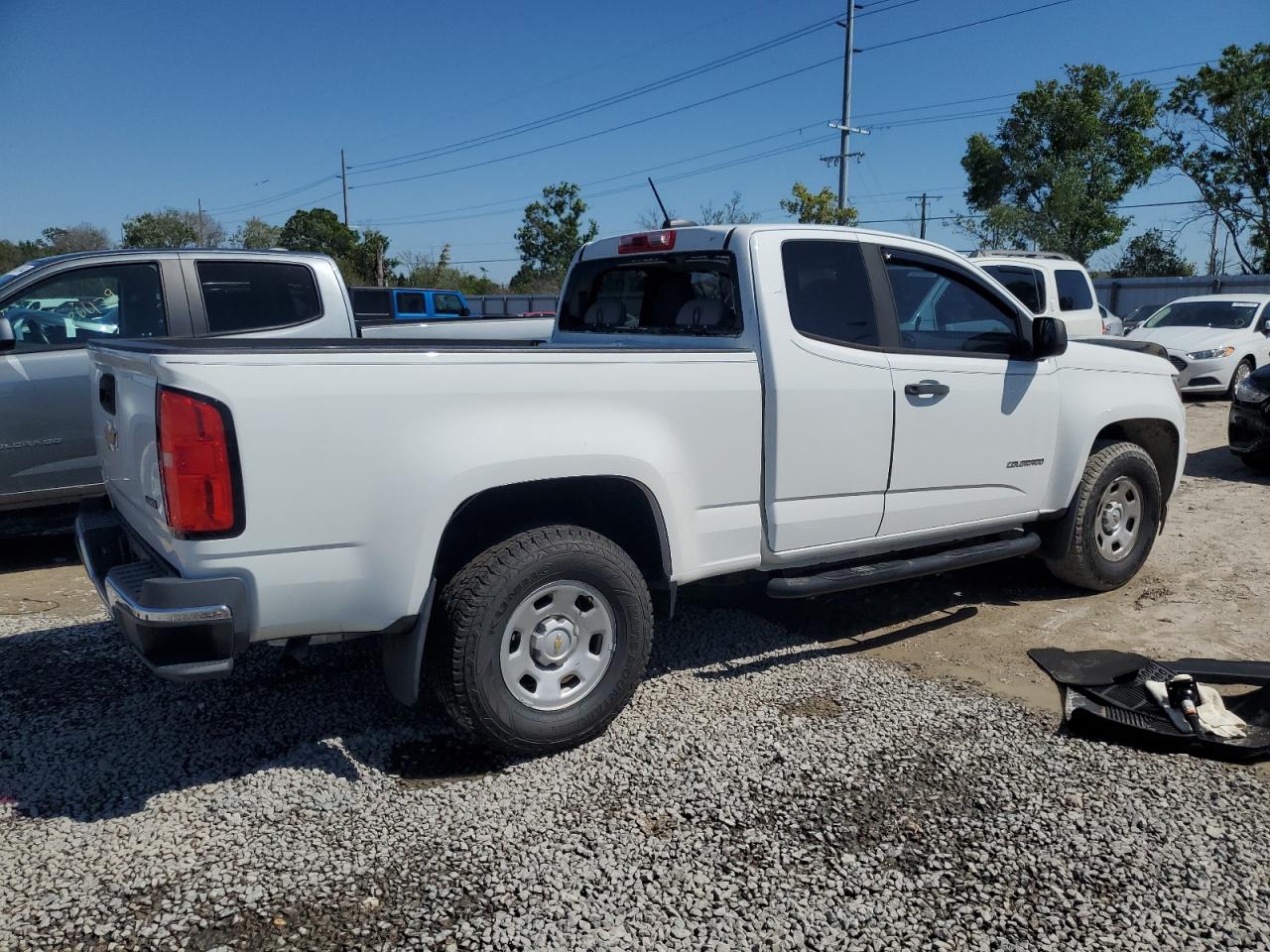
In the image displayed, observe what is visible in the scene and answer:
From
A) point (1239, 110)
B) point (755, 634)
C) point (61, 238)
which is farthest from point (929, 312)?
point (61, 238)

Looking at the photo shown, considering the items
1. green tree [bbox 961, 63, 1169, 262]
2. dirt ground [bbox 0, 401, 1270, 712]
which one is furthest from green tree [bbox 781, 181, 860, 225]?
dirt ground [bbox 0, 401, 1270, 712]

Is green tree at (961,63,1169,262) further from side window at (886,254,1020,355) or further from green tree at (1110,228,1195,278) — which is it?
side window at (886,254,1020,355)

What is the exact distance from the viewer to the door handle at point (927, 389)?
170 inches

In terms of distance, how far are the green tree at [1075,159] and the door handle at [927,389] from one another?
33.5m

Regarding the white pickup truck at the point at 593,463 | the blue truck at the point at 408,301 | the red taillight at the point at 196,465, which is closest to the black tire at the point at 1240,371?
the white pickup truck at the point at 593,463

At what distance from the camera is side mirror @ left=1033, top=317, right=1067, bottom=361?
472 centimetres

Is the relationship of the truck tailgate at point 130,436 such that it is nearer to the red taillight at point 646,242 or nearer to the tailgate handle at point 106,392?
the tailgate handle at point 106,392

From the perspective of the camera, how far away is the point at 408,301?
1001 inches

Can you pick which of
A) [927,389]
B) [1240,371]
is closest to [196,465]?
[927,389]

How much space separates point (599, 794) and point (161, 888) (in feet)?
4.44

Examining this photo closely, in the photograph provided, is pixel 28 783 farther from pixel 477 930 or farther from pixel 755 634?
pixel 755 634

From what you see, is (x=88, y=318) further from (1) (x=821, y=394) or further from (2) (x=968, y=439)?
(2) (x=968, y=439)

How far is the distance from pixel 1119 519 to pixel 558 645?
3.63 m

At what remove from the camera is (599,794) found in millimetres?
3336
